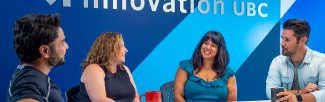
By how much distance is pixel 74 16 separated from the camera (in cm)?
366

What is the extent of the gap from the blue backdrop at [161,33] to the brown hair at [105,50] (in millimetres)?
964

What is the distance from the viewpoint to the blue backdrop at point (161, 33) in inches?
139

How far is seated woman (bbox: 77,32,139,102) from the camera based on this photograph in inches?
98.7

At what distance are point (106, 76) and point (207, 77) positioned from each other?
2.49ft

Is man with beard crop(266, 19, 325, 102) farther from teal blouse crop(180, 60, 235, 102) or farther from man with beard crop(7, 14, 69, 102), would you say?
man with beard crop(7, 14, 69, 102)

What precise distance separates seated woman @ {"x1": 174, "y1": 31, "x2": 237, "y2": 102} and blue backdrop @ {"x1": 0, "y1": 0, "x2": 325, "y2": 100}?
3.71 ft

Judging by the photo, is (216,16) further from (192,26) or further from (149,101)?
(149,101)

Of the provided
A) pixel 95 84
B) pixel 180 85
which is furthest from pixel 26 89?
pixel 180 85

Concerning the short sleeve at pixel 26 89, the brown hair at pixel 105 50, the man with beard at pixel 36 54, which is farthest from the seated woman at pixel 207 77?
the short sleeve at pixel 26 89

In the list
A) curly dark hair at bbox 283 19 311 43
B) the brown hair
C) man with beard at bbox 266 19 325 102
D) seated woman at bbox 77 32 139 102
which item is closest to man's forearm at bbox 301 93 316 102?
man with beard at bbox 266 19 325 102

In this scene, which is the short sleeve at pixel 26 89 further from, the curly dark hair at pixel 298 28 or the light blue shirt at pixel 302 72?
the curly dark hair at pixel 298 28

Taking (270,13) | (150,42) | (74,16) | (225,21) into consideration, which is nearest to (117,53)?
(74,16)

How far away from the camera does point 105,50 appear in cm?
271

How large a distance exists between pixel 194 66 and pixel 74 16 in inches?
51.7
